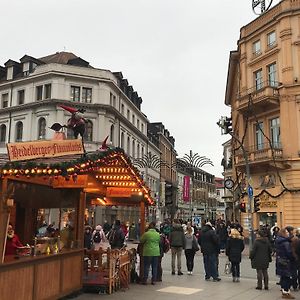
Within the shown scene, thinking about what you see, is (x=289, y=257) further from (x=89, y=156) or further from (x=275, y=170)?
(x=275, y=170)

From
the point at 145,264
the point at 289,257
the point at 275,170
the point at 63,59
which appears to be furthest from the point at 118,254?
the point at 63,59

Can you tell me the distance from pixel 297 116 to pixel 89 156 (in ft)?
75.8

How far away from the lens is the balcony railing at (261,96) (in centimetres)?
3044

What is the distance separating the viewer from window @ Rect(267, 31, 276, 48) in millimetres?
32062

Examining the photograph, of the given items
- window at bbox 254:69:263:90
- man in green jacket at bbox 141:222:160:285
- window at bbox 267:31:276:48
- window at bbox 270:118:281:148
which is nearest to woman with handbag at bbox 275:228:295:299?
man in green jacket at bbox 141:222:160:285

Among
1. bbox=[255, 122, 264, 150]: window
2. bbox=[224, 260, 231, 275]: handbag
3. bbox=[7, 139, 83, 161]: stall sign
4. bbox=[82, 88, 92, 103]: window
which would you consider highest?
bbox=[82, 88, 92, 103]: window

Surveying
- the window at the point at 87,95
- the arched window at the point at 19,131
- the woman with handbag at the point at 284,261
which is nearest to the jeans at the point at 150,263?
the woman with handbag at the point at 284,261

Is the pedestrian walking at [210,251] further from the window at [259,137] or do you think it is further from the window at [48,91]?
the window at [48,91]

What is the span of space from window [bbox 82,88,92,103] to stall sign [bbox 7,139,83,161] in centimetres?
3664

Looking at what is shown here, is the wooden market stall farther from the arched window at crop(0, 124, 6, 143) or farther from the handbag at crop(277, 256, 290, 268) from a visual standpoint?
the arched window at crop(0, 124, 6, 143)

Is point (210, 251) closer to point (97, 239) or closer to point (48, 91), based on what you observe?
point (97, 239)

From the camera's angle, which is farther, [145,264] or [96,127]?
[96,127]

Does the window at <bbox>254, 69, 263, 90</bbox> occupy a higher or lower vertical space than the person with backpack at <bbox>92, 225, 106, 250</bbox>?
higher

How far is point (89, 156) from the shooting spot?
951 centimetres
